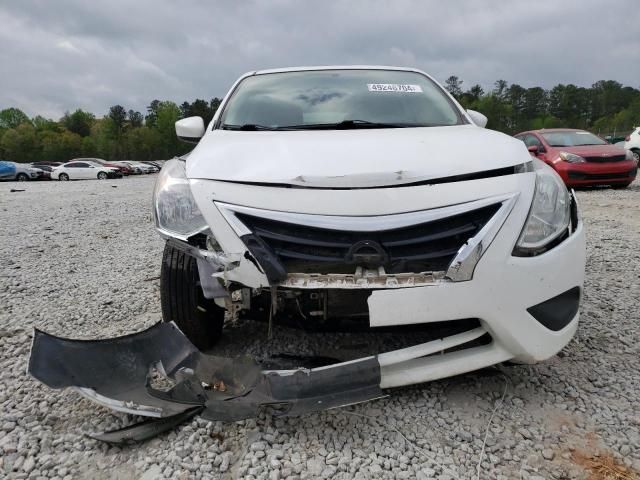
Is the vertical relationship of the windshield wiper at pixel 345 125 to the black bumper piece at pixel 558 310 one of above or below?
above

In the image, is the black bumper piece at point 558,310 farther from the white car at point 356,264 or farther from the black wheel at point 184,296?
the black wheel at point 184,296

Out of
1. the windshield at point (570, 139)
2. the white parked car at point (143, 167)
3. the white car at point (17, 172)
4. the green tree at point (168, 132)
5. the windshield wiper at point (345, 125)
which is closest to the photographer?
the windshield wiper at point (345, 125)

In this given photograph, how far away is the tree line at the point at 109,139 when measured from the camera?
65.0m

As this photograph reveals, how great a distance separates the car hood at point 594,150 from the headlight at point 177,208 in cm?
897

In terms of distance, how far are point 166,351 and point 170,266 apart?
0.38 meters

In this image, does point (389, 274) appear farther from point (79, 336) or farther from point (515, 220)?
point (79, 336)

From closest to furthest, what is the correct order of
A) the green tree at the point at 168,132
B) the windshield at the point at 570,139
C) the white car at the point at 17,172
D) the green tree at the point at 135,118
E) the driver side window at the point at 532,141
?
the windshield at the point at 570,139 < the driver side window at the point at 532,141 < the white car at the point at 17,172 < the green tree at the point at 168,132 < the green tree at the point at 135,118

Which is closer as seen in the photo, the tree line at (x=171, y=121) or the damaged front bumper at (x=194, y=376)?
the damaged front bumper at (x=194, y=376)

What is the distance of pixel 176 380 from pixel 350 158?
3.54ft

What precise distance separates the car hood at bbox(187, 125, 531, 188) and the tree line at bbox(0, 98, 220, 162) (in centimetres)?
5944

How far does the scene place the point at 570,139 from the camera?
981cm

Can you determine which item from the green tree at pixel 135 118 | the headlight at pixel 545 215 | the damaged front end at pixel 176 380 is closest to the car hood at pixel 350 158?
the headlight at pixel 545 215

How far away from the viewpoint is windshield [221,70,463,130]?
2666 mm

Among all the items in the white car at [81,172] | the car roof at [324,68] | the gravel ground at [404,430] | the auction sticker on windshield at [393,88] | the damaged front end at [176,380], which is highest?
the car roof at [324,68]
